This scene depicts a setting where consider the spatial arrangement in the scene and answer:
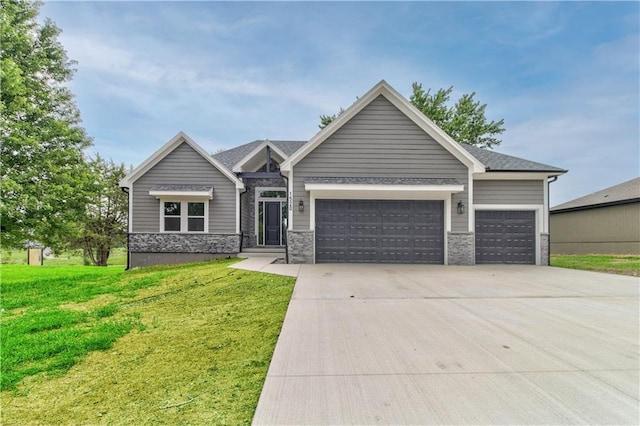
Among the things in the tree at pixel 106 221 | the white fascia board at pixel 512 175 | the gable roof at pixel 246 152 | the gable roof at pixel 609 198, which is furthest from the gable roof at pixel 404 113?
the tree at pixel 106 221

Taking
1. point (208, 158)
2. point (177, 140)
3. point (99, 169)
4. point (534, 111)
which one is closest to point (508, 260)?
point (208, 158)

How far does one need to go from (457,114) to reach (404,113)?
60.9 feet

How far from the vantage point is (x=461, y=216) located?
11.6 m

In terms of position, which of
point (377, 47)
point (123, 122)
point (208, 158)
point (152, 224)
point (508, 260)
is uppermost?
point (377, 47)

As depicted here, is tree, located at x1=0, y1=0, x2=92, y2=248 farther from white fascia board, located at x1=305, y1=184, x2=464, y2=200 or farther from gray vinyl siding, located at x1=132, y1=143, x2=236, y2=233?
white fascia board, located at x1=305, y1=184, x2=464, y2=200

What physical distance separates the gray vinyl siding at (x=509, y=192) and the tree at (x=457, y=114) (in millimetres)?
15731

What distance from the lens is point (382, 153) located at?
11.7m

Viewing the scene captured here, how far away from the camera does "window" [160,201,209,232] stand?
13969 mm

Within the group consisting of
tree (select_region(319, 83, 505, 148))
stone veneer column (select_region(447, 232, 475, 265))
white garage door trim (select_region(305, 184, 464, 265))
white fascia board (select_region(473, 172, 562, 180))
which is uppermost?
tree (select_region(319, 83, 505, 148))

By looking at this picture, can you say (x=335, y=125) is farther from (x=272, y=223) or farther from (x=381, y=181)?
(x=272, y=223)

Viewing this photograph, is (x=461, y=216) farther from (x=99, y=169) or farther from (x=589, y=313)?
(x=99, y=169)

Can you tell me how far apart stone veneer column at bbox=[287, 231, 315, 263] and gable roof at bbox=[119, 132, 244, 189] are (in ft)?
13.5

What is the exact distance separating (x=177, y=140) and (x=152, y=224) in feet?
12.4

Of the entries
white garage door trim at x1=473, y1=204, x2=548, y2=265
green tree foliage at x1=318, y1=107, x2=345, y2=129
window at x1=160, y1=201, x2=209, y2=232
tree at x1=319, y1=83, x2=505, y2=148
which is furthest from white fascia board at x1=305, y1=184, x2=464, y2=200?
green tree foliage at x1=318, y1=107, x2=345, y2=129
